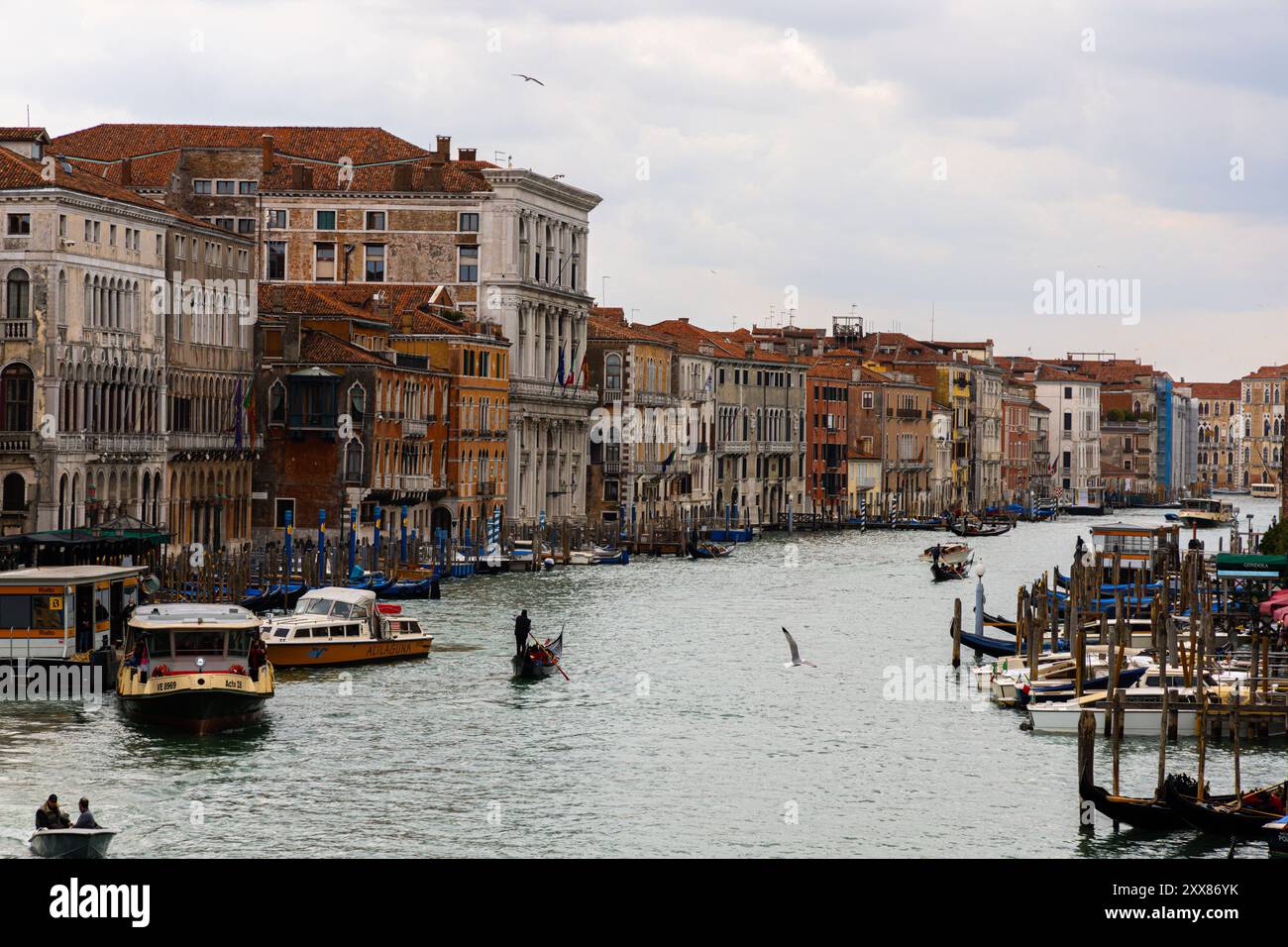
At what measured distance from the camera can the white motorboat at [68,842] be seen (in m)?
15.4

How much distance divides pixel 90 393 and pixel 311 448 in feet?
26.6

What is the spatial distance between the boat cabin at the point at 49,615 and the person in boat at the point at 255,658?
2.42 meters

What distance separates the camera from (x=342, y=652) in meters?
28.0

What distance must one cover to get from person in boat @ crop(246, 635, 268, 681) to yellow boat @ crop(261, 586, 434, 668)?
4785 mm

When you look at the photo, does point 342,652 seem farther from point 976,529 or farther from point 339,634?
point 976,529

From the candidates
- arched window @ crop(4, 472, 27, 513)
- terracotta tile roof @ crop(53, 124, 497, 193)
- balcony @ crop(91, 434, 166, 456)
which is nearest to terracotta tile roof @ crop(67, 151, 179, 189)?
terracotta tile roof @ crop(53, 124, 497, 193)

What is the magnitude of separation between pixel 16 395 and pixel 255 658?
15488 millimetres

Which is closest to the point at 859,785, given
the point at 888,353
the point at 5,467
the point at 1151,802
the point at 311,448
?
the point at 1151,802

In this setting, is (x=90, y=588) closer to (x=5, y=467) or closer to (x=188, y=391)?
(x=5, y=467)

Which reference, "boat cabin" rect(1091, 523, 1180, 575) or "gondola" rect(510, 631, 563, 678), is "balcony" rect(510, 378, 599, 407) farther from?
"gondola" rect(510, 631, 563, 678)

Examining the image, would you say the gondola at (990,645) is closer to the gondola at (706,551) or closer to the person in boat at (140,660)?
the person in boat at (140,660)

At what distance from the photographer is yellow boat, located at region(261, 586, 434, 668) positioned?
1088 inches

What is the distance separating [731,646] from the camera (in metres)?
31.7

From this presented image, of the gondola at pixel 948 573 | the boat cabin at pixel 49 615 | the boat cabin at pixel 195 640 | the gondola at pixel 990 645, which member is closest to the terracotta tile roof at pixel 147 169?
the gondola at pixel 948 573
